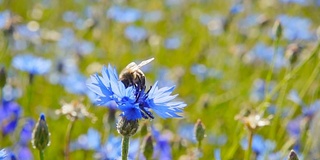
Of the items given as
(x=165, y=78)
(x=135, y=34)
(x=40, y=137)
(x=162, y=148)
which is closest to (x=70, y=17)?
(x=135, y=34)

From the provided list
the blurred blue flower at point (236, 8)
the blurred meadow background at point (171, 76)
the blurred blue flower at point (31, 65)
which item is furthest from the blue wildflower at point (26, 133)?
the blurred blue flower at point (236, 8)

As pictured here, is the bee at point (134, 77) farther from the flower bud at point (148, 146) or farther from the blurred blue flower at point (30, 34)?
the blurred blue flower at point (30, 34)

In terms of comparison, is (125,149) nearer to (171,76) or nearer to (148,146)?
(148,146)

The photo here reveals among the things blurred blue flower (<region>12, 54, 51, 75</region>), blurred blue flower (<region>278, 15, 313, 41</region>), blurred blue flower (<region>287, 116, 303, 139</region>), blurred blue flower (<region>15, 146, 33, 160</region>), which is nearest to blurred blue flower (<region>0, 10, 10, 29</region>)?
blurred blue flower (<region>12, 54, 51, 75</region>)

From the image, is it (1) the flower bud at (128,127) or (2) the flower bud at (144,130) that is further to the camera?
(2) the flower bud at (144,130)

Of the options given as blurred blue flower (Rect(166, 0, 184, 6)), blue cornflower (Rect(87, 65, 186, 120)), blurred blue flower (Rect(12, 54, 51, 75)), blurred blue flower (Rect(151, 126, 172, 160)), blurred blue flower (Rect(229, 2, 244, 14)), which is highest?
blurred blue flower (Rect(166, 0, 184, 6))

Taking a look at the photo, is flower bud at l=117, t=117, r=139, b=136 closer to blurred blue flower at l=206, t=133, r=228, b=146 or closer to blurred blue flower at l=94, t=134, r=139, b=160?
blurred blue flower at l=94, t=134, r=139, b=160

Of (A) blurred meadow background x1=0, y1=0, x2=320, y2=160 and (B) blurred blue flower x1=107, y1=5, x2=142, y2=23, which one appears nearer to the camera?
(A) blurred meadow background x1=0, y1=0, x2=320, y2=160
